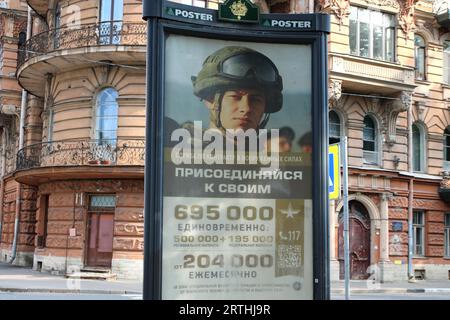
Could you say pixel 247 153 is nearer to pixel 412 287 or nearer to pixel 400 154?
pixel 412 287

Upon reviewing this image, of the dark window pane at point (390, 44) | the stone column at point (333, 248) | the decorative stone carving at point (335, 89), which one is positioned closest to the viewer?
the decorative stone carving at point (335, 89)

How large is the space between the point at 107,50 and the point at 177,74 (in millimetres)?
18532

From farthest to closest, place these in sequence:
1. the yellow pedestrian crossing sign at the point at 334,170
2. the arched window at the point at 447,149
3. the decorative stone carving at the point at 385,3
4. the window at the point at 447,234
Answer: the arched window at the point at 447,149, the window at the point at 447,234, the decorative stone carving at the point at 385,3, the yellow pedestrian crossing sign at the point at 334,170

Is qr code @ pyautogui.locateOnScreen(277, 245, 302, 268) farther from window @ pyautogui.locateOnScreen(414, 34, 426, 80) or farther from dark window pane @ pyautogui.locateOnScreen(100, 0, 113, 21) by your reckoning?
window @ pyautogui.locateOnScreen(414, 34, 426, 80)

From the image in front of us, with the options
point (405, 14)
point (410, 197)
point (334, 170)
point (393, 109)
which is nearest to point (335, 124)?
point (393, 109)

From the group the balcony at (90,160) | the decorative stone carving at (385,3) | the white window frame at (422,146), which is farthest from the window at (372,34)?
the balcony at (90,160)

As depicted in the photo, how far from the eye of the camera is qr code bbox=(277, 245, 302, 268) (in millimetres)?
4883

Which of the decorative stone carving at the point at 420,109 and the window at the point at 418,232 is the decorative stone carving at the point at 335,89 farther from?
the window at the point at 418,232

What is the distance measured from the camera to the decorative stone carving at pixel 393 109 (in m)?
26.2

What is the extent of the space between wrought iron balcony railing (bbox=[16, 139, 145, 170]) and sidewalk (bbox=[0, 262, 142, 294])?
413cm

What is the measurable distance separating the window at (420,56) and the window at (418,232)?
635 cm

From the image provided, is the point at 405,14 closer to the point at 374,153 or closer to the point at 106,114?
the point at 374,153

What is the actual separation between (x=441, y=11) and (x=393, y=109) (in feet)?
19.9

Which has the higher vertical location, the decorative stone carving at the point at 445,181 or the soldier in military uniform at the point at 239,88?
the decorative stone carving at the point at 445,181
